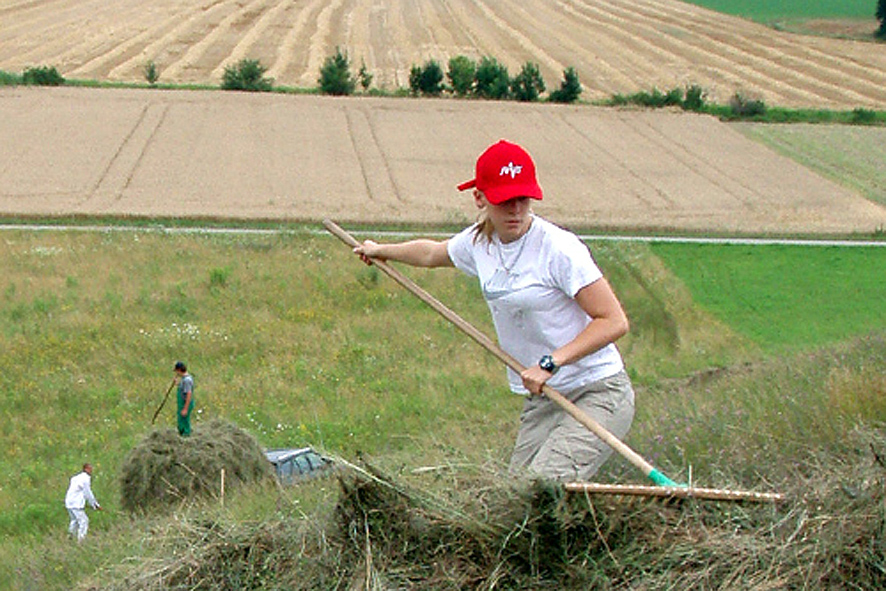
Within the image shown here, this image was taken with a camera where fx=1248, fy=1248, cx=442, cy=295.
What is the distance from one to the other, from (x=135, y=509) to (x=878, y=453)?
818 cm

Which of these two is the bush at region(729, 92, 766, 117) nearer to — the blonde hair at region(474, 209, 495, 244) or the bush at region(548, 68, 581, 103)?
the bush at region(548, 68, 581, 103)

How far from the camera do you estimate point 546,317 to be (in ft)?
16.7

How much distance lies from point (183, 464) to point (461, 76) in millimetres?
35533

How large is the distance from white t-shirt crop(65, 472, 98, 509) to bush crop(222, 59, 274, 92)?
33.8 metres

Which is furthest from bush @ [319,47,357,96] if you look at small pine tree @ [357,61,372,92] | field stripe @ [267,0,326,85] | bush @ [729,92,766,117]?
bush @ [729,92,766,117]

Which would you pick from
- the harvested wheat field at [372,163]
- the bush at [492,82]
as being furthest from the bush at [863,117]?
the bush at [492,82]

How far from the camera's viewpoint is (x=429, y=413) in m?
16.6

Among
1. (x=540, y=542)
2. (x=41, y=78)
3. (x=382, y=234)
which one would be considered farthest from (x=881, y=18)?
(x=540, y=542)

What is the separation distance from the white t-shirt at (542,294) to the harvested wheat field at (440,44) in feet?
139

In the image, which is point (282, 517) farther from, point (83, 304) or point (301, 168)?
point (301, 168)

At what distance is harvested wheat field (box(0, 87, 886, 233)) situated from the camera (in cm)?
3166

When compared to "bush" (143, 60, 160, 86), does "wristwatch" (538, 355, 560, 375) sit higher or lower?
higher

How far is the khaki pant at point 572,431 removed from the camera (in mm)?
4926

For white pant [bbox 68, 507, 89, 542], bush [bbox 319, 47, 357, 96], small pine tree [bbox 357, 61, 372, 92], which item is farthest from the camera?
small pine tree [bbox 357, 61, 372, 92]
